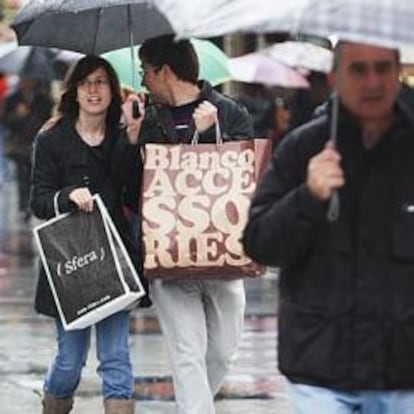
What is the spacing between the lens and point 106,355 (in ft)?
26.0

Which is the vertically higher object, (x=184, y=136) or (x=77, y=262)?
(x=184, y=136)

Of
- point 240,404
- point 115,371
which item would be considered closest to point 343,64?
point 115,371

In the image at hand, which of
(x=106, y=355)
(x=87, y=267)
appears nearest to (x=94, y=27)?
(x=87, y=267)

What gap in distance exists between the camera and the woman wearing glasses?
7.71m

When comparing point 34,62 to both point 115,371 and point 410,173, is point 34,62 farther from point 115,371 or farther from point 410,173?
point 410,173

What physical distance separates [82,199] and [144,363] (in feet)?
11.3

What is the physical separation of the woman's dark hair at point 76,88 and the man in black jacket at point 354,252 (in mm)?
3051

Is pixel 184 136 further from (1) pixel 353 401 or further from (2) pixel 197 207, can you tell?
(1) pixel 353 401

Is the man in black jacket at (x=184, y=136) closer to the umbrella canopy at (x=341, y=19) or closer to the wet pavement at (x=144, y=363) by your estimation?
the wet pavement at (x=144, y=363)

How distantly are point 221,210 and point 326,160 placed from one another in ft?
8.15

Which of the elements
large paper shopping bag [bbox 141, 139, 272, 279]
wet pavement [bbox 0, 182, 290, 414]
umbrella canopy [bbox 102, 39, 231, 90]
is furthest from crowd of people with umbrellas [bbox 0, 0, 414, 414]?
wet pavement [bbox 0, 182, 290, 414]

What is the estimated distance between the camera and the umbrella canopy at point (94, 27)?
847 cm

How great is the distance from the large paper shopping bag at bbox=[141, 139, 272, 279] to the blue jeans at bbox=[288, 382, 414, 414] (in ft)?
7.43

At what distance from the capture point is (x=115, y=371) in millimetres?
7961
